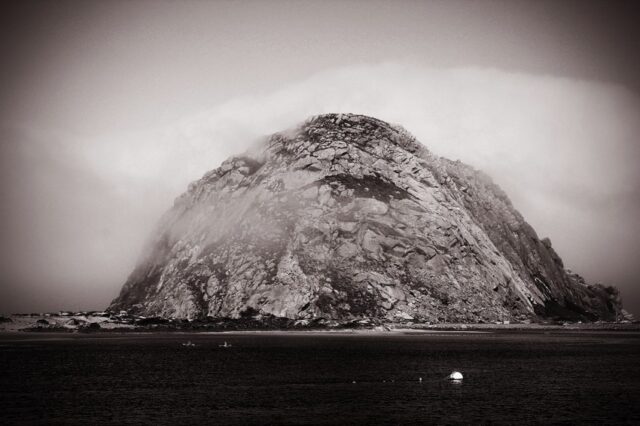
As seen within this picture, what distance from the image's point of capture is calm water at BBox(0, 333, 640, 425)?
302 feet

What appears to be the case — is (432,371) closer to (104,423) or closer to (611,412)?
(611,412)

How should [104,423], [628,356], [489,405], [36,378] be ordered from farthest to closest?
[628,356] → [36,378] → [489,405] → [104,423]

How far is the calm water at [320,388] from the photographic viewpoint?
92.1 metres

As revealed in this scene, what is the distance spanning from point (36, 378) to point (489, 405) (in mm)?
87068

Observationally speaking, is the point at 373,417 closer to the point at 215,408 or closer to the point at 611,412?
the point at 215,408

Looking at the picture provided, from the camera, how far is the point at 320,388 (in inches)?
4690

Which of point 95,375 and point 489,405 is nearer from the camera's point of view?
point 489,405

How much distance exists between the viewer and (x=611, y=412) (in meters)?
93.8

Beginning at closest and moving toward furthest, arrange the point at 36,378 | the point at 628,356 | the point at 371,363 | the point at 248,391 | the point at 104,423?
the point at 104,423 → the point at 248,391 → the point at 36,378 → the point at 371,363 → the point at 628,356

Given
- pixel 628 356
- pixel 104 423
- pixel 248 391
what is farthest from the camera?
pixel 628 356

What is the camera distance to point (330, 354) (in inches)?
7254

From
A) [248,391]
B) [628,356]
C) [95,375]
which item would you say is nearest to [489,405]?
[248,391]

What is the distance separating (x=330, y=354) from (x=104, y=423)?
102030 millimetres

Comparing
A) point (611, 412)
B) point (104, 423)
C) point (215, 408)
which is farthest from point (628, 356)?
point (104, 423)
